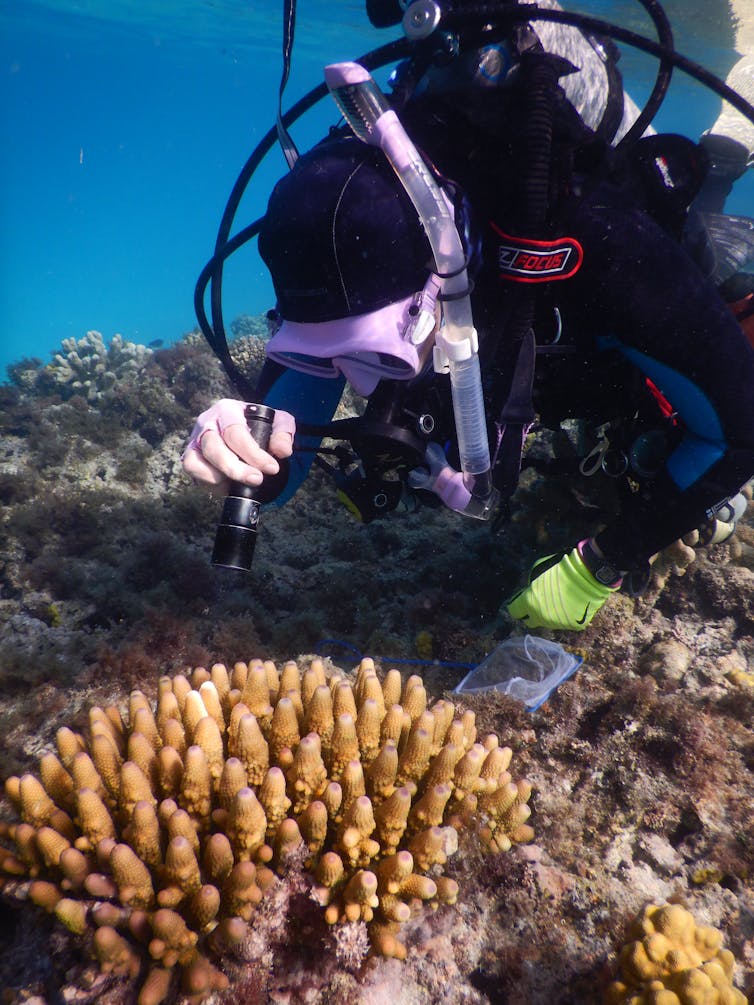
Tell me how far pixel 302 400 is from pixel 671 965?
3.47 m

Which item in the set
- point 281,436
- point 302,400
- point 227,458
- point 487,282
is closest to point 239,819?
point 227,458

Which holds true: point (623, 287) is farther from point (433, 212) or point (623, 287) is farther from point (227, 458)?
point (227, 458)

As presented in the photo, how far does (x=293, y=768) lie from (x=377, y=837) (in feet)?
1.25

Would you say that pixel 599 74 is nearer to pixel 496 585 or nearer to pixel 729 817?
pixel 496 585

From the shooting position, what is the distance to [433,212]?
2.21 meters

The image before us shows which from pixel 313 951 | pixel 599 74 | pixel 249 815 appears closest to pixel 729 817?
pixel 313 951

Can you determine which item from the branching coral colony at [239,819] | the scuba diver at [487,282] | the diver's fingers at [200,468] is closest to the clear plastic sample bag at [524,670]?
the scuba diver at [487,282]

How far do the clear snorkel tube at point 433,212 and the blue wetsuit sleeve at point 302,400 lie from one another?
1.43 meters

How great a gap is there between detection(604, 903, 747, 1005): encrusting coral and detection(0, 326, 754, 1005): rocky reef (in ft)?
0.20

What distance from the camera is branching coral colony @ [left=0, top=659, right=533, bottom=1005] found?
1559 mm

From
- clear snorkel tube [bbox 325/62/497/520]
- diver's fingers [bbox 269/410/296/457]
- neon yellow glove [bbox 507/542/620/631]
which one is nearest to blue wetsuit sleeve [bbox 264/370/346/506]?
diver's fingers [bbox 269/410/296/457]

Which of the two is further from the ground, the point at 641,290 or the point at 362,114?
the point at 362,114

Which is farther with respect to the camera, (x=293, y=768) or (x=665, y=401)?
(x=665, y=401)

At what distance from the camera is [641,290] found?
242cm
